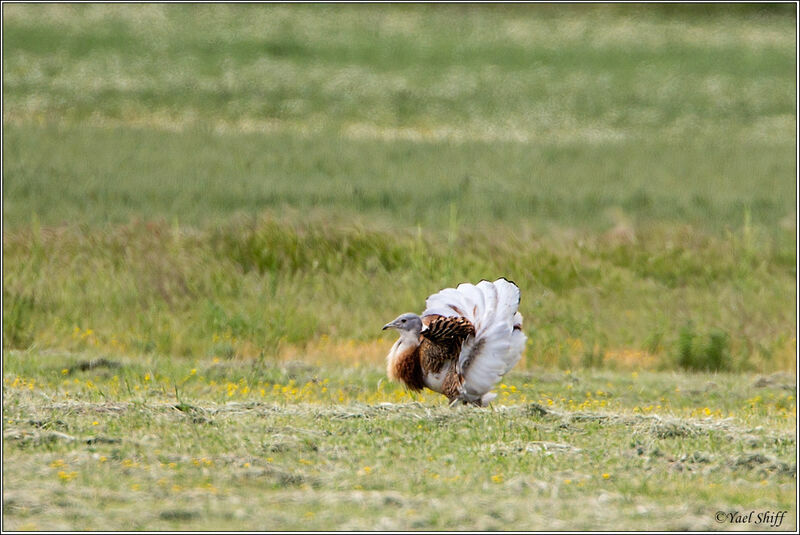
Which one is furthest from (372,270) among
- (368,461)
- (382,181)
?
(368,461)

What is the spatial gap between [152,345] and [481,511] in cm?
845

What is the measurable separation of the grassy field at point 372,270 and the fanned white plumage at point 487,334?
35 centimetres

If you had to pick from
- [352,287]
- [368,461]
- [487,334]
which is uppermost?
[487,334]

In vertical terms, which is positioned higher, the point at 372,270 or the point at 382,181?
the point at 382,181

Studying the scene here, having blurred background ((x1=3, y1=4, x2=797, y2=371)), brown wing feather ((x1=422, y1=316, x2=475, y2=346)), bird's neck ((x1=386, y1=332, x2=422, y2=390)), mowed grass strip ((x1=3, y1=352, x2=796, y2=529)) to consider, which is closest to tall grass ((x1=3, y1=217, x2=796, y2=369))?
blurred background ((x1=3, y1=4, x2=797, y2=371))

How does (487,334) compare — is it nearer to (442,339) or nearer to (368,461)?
(442,339)

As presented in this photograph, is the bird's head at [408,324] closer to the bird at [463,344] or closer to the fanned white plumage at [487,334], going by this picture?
the bird at [463,344]

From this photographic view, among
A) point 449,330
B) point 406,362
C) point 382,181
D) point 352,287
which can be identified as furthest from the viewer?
point 382,181

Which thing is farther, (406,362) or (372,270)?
(372,270)

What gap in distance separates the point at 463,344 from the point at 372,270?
747 cm

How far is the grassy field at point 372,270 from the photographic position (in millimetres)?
7676

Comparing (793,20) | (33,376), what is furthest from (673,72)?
(33,376)

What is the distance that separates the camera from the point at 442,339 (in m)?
9.65

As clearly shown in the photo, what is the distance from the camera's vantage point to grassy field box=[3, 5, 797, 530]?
768 centimetres
